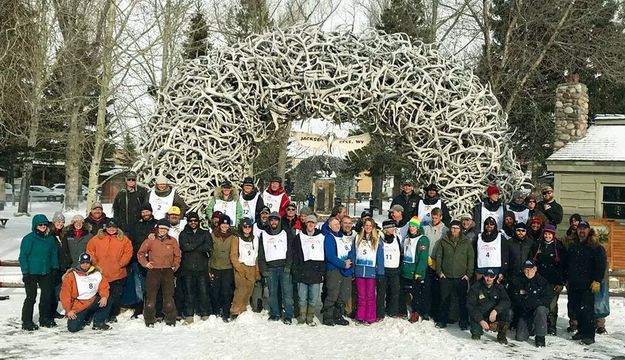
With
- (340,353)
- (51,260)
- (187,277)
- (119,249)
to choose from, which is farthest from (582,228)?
(51,260)

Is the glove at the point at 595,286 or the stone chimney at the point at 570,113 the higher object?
the stone chimney at the point at 570,113

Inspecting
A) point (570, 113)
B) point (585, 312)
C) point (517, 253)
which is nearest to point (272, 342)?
point (517, 253)

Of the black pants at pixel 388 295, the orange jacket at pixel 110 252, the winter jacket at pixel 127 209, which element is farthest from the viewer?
the winter jacket at pixel 127 209

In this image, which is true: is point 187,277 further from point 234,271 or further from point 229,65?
point 229,65

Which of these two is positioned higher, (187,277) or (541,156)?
(541,156)

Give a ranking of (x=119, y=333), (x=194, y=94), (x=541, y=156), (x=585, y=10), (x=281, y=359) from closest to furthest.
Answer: (x=281, y=359) → (x=119, y=333) → (x=194, y=94) → (x=585, y=10) → (x=541, y=156)

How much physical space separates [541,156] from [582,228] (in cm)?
1672

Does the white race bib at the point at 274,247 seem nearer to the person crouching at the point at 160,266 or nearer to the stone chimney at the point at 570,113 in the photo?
the person crouching at the point at 160,266

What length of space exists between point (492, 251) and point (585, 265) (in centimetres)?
103

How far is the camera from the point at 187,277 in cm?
728

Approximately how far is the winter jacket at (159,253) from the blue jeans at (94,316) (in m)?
0.66

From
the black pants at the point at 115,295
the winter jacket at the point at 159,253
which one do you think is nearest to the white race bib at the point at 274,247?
the winter jacket at the point at 159,253

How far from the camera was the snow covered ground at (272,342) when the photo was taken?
19.6 ft

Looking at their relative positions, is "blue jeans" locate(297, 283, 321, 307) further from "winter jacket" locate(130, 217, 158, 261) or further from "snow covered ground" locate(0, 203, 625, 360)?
"winter jacket" locate(130, 217, 158, 261)
